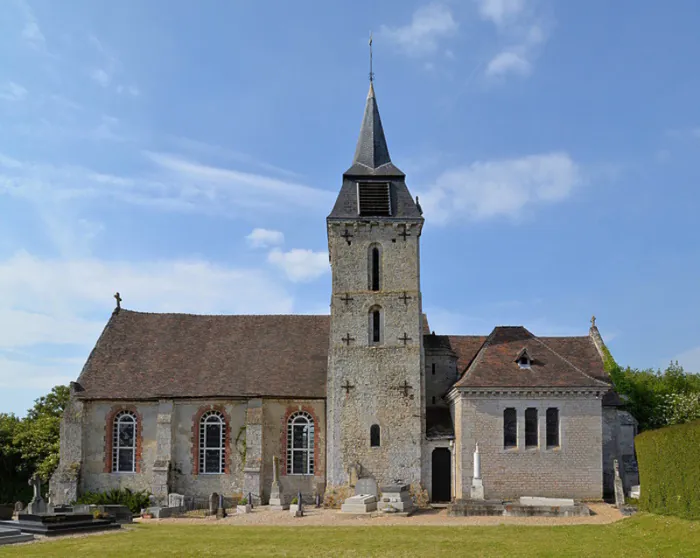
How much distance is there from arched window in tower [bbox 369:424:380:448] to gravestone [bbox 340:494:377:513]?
2.89 metres

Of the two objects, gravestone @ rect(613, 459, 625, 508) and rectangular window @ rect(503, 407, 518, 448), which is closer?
gravestone @ rect(613, 459, 625, 508)

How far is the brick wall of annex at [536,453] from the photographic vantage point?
32.1 meters

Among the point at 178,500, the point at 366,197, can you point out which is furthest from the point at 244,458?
the point at 366,197

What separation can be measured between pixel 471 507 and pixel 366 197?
15.4 metres

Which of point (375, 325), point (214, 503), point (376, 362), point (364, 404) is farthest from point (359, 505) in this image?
point (375, 325)

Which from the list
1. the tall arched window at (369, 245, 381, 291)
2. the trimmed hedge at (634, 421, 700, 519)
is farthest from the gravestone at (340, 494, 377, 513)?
the trimmed hedge at (634, 421, 700, 519)

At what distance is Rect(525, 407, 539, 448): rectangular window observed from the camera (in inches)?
→ 1289

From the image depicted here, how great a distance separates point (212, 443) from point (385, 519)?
11.3 metres

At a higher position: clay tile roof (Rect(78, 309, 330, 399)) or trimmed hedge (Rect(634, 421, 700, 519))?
clay tile roof (Rect(78, 309, 330, 399))

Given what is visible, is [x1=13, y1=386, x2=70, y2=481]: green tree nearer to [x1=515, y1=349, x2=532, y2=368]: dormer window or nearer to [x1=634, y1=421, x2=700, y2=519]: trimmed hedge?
[x1=515, y1=349, x2=532, y2=368]: dormer window

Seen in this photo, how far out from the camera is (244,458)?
36.1 m

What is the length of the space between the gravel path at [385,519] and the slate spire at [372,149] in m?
16.2

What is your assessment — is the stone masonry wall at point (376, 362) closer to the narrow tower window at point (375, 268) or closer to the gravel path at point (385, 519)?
the narrow tower window at point (375, 268)

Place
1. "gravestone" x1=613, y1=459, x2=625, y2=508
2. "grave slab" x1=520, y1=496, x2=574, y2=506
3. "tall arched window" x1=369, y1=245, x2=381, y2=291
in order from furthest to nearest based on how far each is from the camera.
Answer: "tall arched window" x1=369, y1=245, x2=381, y2=291, "gravestone" x1=613, y1=459, x2=625, y2=508, "grave slab" x1=520, y1=496, x2=574, y2=506
